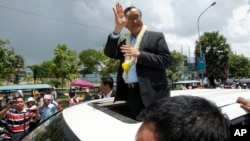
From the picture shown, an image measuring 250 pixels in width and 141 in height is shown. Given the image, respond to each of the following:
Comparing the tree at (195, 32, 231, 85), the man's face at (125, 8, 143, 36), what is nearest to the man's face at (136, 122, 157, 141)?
the man's face at (125, 8, 143, 36)

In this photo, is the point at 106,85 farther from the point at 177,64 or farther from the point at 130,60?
the point at 177,64

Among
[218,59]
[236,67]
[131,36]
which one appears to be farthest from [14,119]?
[236,67]

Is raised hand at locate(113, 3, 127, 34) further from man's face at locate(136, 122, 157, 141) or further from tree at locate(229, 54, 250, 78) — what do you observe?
tree at locate(229, 54, 250, 78)

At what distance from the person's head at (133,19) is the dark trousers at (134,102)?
0.49m

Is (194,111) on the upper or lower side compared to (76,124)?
upper

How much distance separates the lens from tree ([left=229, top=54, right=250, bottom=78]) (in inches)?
3088

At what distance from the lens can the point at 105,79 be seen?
6410 mm

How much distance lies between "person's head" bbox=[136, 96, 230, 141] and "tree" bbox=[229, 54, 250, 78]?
80484mm

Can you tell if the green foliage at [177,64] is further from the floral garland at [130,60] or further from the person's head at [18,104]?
the floral garland at [130,60]

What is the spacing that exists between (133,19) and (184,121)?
1815 mm

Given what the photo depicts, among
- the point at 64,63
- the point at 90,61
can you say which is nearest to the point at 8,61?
the point at 64,63

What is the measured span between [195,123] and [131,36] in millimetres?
1901

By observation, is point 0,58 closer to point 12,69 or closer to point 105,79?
point 12,69

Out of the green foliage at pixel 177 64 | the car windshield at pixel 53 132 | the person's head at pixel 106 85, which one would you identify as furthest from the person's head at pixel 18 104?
the green foliage at pixel 177 64
